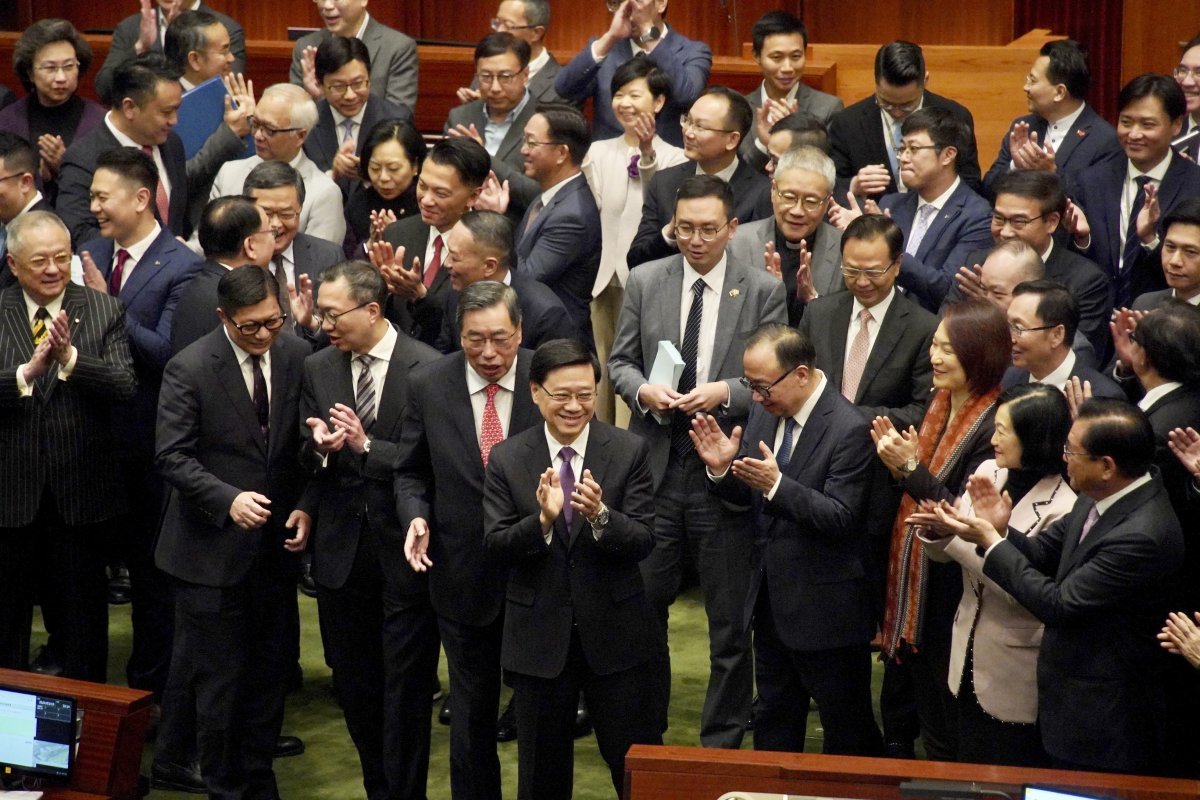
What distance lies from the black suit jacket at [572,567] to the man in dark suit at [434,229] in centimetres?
94

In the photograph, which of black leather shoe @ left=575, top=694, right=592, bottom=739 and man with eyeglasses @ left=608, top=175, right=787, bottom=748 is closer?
man with eyeglasses @ left=608, top=175, right=787, bottom=748

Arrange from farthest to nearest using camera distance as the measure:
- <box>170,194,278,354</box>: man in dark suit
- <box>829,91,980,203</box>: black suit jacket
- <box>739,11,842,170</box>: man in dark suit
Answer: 1. <box>739,11,842,170</box>: man in dark suit
2. <box>829,91,980,203</box>: black suit jacket
3. <box>170,194,278,354</box>: man in dark suit

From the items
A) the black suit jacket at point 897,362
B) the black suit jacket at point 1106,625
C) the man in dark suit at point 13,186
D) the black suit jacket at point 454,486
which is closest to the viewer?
the black suit jacket at point 1106,625

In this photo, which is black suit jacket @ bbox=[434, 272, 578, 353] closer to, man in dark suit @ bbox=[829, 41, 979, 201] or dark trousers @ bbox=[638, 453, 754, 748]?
dark trousers @ bbox=[638, 453, 754, 748]

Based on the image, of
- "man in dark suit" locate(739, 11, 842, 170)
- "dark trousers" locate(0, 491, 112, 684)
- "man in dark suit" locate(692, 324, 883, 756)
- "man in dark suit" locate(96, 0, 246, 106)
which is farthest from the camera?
"man in dark suit" locate(96, 0, 246, 106)

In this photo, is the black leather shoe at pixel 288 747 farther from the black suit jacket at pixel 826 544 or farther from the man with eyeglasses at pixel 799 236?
the man with eyeglasses at pixel 799 236

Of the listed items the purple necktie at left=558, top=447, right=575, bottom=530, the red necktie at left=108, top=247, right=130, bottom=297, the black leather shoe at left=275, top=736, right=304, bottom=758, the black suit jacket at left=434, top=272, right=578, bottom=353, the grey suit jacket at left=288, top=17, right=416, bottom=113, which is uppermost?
the grey suit jacket at left=288, top=17, right=416, bottom=113

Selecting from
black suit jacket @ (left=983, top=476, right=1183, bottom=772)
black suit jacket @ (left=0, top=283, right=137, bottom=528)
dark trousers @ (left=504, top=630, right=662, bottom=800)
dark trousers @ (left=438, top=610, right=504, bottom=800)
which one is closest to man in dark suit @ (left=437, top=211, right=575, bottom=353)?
dark trousers @ (left=438, top=610, right=504, bottom=800)

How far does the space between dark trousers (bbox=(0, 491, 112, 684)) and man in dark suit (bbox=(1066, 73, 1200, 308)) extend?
3.19m

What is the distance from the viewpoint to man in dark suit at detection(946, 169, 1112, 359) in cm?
465

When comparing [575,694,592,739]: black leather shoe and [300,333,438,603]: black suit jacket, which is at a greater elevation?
[300,333,438,603]: black suit jacket

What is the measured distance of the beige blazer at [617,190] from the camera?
5.64 m

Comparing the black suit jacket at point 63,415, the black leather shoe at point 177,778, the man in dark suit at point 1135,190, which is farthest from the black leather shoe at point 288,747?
the man in dark suit at point 1135,190

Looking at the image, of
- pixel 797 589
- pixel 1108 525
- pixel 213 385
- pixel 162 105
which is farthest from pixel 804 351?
pixel 162 105
